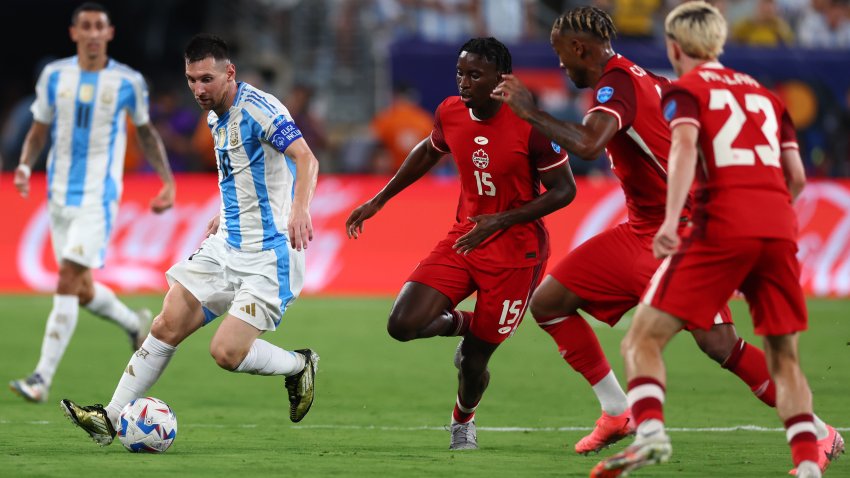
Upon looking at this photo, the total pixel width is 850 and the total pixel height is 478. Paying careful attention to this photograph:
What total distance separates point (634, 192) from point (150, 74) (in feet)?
59.6

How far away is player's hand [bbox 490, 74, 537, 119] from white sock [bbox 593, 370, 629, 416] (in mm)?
1890

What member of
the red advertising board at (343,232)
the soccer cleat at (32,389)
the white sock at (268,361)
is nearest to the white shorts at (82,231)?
the soccer cleat at (32,389)

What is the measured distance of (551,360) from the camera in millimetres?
12508

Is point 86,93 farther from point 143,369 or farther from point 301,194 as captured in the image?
point 301,194

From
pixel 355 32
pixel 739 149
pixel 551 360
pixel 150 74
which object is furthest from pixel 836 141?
pixel 739 149

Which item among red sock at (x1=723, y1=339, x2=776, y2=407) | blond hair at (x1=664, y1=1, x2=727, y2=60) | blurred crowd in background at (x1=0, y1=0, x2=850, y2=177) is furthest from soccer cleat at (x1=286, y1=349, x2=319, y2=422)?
blurred crowd in background at (x1=0, y1=0, x2=850, y2=177)

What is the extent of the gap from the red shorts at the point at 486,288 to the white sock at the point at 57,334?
338 centimetres

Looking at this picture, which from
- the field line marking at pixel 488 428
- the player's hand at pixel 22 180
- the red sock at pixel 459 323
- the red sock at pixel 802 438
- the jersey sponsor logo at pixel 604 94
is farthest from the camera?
the player's hand at pixel 22 180

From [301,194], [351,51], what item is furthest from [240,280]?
[351,51]

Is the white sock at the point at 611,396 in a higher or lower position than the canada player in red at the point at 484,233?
lower

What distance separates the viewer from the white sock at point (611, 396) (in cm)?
773

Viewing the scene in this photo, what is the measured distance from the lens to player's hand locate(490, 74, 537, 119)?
6.62 metres

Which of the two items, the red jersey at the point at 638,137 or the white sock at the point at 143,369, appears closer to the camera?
the red jersey at the point at 638,137

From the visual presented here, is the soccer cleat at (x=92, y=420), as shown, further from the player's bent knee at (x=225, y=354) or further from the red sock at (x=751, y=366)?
the red sock at (x=751, y=366)
